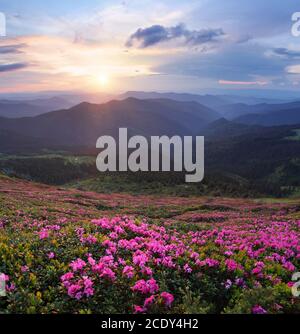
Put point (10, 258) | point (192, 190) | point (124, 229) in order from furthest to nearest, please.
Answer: point (192, 190) → point (124, 229) → point (10, 258)

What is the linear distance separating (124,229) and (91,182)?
87352 millimetres

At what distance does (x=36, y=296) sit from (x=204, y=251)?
6.37 meters

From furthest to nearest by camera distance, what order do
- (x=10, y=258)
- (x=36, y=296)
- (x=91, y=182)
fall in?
(x=91, y=182) < (x=10, y=258) < (x=36, y=296)

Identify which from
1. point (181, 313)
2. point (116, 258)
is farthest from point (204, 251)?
point (181, 313)

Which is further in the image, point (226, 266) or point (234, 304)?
point (226, 266)

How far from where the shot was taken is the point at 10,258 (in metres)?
11.0

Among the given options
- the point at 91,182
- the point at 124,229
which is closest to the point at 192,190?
the point at 91,182

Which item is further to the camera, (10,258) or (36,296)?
(10,258)

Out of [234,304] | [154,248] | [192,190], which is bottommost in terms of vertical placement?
[192,190]

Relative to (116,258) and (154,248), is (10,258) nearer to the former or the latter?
(116,258)

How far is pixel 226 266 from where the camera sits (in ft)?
37.7
